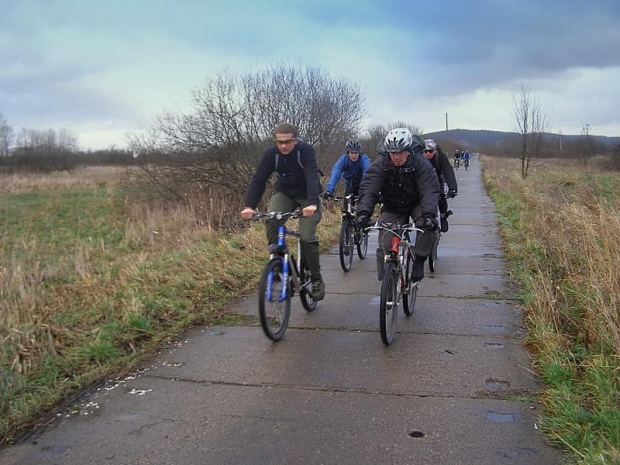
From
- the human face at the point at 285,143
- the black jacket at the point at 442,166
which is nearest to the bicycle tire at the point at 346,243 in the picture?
the black jacket at the point at 442,166

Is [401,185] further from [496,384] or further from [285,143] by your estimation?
[496,384]

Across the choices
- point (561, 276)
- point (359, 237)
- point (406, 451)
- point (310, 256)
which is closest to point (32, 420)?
point (406, 451)

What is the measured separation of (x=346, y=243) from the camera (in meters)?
8.13

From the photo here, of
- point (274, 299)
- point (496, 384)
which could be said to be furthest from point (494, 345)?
point (274, 299)

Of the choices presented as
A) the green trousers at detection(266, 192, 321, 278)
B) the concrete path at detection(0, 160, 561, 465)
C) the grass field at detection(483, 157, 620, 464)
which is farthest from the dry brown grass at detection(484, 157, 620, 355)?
the green trousers at detection(266, 192, 321, 278)

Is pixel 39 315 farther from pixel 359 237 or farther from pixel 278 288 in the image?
pixel 359 237

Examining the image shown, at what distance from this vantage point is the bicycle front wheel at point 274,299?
455cm

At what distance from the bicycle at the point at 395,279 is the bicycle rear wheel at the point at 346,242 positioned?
2.40 meters

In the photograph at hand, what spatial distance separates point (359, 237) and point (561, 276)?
132 inches

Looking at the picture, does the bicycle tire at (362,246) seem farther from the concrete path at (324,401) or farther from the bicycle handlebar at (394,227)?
the bicycle handlebar at (394,227)

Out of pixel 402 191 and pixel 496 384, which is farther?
pixel 402 191

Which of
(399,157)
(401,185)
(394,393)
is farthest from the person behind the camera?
(401,185)

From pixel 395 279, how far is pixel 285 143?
1638 mm

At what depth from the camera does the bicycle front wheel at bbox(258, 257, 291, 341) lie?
14.9 ft
